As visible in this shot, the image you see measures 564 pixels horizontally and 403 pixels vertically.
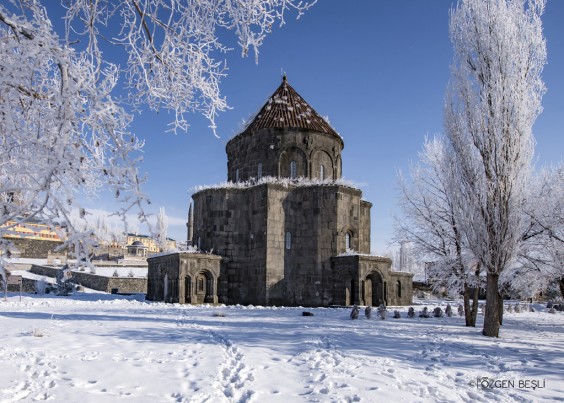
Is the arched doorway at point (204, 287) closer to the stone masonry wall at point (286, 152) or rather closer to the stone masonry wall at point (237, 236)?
the stone masonry wall at point (237, 236)

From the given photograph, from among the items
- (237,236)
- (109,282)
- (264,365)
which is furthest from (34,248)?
(264,365)

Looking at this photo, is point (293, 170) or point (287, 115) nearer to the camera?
point (293, 170)

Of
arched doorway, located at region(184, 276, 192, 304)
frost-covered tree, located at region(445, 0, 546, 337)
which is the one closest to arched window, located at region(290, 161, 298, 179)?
arched doorway, located at region(184, 276, 192, 304)

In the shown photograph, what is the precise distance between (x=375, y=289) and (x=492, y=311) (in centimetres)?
1113

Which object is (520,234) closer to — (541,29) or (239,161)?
(541,29)

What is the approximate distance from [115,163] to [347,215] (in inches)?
838

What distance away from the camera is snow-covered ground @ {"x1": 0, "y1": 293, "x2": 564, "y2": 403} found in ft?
19.4

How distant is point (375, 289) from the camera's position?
23906 mm

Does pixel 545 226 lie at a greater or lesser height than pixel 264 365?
greater

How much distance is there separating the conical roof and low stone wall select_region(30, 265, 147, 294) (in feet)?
56.8

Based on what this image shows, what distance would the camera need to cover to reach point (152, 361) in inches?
299

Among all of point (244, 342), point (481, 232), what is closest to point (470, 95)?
→ point (481, 232)

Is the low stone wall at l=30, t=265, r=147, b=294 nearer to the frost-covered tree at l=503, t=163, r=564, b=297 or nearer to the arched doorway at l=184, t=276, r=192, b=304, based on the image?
the arched doorway at l=184, t=276, r=192, b=304

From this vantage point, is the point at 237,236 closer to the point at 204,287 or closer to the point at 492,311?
the point at 204,287
